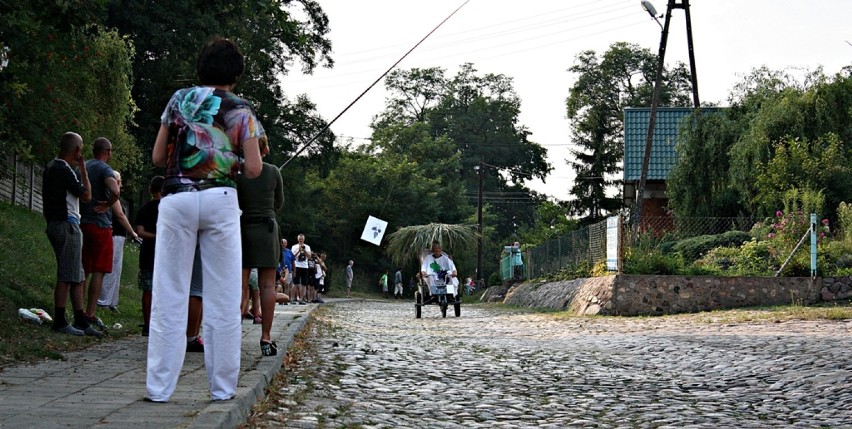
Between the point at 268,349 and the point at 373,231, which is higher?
the point at 373,231

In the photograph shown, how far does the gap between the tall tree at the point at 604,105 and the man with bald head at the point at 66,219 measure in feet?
196

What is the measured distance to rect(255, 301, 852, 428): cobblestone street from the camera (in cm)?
679

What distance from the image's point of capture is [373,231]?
157 feet

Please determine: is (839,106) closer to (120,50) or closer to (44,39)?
(120,50)

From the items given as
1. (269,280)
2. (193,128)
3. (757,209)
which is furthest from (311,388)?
(757,209)

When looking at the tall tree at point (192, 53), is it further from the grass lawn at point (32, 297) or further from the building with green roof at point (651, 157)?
the building with green roof at point (651, 157)

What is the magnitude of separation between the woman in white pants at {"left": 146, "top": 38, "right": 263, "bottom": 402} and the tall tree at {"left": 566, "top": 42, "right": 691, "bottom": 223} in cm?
6347

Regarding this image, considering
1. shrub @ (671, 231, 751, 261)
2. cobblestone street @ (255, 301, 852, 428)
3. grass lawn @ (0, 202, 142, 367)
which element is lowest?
cobblestone street @ (255, 301, 852, 428)

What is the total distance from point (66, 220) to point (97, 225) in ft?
2.47

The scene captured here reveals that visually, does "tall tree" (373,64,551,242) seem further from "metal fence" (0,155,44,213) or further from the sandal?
the sandal

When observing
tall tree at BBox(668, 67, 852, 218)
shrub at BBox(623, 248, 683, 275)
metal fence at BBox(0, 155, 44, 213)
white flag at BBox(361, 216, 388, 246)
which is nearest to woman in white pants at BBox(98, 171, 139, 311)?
shrub at BBox(623, 248, 683, 275)

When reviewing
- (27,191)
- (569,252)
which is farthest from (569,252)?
(27,191)

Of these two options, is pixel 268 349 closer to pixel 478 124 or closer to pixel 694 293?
pixel 694 293

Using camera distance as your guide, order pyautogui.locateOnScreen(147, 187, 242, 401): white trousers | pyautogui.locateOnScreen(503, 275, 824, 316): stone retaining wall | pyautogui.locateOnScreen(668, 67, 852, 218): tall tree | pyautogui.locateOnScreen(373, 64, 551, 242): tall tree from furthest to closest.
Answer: pyautogui.locateOnScreen(373, 64, 551, 242): tall tree < pyautogui.locateOnScreen(668, 67, 852, 218): tall tree < pyautogui.locateOnScreen(503, 275, 824, 316): stone retaining wall < pyautogui.locateOnScreen(147, 187, 242, 401): white trousers
